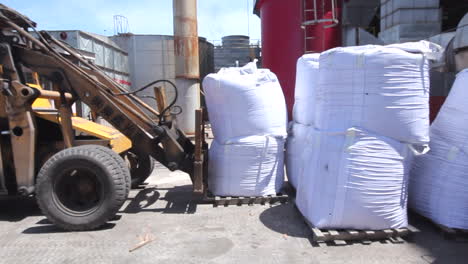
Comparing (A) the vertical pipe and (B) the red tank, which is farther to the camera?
(A) the vertical pipe

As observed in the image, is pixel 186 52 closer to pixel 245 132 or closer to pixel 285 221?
pixel 245 132

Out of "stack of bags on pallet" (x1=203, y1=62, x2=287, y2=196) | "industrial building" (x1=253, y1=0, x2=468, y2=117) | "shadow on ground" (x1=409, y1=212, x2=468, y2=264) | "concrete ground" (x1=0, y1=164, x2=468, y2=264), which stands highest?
"industrial building" (x1=253, y1=0, x2=468, y2=117)

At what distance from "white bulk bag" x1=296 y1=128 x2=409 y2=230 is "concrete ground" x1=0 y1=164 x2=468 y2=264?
0.28 meters

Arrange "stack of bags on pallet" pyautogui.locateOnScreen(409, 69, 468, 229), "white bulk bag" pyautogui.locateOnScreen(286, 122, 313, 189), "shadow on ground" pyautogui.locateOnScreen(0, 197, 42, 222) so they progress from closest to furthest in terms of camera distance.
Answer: "stack of bags on pallet" pyautogui.locateOnScreen(409, 69, 468, 229)
"shadow on ground" pyautogui.locateOnScreen(0, 197, 42, 222)
"white bulk bag" pyautogui.locateOnScreen(286, 122, 313, 189)

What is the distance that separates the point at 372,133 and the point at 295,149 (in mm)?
1652

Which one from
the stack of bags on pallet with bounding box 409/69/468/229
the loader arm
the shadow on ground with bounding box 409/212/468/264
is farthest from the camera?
the loader arm

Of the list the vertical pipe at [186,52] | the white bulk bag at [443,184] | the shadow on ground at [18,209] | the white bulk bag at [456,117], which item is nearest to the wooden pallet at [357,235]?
the white bulk bag at [443,184]

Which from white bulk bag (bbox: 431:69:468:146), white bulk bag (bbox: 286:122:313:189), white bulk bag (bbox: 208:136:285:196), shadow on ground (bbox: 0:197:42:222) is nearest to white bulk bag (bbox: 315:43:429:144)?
white bulk bag (bbox: 431:69:468:146)

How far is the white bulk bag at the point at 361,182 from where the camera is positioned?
133 inches

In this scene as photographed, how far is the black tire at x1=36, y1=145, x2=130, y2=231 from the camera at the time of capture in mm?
3816

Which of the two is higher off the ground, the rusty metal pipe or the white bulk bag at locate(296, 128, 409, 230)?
the rusty metal pipe

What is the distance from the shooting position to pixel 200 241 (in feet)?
11.6

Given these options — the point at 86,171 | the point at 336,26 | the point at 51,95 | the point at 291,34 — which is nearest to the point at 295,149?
the point at 86,171

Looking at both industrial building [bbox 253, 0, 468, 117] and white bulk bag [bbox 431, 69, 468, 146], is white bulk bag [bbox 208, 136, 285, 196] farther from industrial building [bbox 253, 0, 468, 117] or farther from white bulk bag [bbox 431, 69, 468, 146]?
industrial building [bbox 253, 0, 468, 117]
